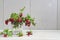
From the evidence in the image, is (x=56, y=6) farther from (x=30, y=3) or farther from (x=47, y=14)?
(x=30, y=3)

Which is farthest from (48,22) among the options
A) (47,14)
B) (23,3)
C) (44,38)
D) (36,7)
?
(44,38)

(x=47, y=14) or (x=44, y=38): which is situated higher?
(x=47, y=14)

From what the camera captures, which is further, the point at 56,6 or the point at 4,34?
the point at 56,6

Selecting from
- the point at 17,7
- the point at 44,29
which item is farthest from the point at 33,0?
the point at 44,29

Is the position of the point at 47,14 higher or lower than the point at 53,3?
lower

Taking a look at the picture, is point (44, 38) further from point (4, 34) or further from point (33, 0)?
point (33, 0)

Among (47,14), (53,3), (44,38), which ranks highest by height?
(53,3)

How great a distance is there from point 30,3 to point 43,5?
129 mm

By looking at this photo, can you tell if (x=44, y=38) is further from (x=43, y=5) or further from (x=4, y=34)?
(x=43, y=5)

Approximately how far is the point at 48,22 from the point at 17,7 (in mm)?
338

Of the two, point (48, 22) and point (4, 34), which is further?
point (48, 22)

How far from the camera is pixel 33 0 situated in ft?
5.09

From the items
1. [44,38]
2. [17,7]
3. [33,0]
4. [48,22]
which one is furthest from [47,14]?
[44,38]

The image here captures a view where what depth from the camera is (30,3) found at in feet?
5.11
